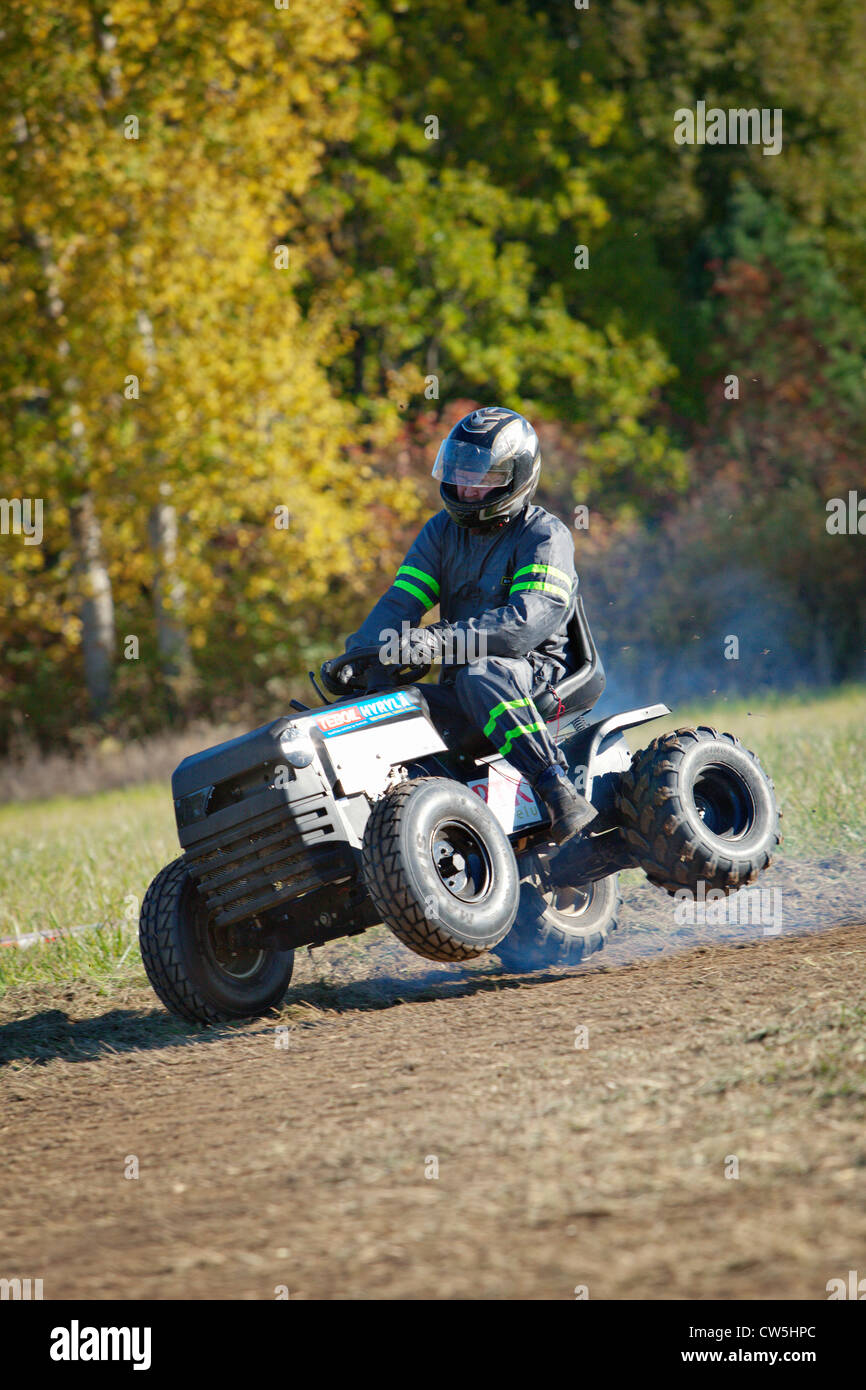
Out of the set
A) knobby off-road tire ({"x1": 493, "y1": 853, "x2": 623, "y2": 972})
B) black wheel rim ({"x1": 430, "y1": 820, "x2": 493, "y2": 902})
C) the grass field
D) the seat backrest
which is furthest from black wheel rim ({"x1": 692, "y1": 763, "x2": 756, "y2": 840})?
the grass field

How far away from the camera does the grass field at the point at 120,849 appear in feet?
26.1

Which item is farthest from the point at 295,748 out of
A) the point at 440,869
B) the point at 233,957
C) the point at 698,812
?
the point at 698,812

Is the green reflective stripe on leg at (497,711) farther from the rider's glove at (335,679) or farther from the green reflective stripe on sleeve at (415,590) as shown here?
the green reflective stripe on sleeve at (415,590)

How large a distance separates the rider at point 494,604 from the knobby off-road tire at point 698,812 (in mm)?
347

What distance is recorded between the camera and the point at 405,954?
7797 millimetres

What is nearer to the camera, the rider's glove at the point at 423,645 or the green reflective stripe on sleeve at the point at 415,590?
the rider's glove at the point at 423,645

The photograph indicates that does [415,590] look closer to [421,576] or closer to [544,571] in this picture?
[421,576]

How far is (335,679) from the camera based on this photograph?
6.43m

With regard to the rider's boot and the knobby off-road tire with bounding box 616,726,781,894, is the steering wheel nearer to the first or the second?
the rider's boot

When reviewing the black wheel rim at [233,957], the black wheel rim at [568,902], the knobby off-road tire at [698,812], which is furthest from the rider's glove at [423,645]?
the black wheel rim at [233,957]

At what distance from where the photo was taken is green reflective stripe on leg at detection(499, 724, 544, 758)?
238 inches

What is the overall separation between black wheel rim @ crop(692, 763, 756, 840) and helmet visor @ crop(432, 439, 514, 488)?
1.58 metres

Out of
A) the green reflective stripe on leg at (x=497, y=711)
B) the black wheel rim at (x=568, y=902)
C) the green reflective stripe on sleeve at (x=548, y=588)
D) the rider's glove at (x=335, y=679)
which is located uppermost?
the green reflective stripe on sleeve at (x=548, y=588)
